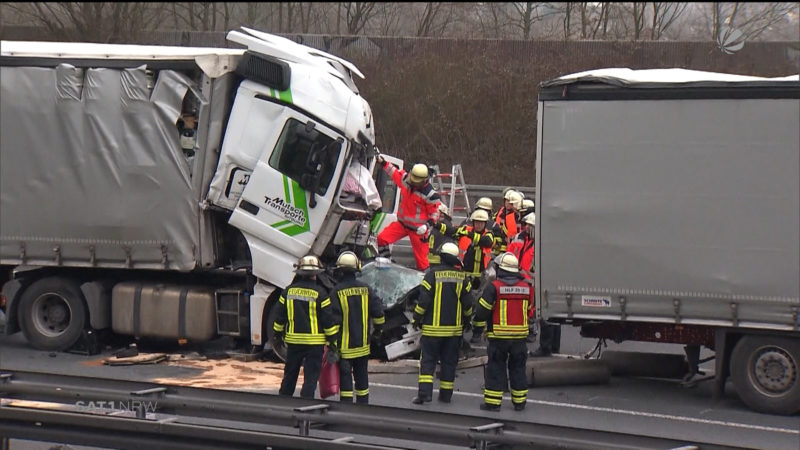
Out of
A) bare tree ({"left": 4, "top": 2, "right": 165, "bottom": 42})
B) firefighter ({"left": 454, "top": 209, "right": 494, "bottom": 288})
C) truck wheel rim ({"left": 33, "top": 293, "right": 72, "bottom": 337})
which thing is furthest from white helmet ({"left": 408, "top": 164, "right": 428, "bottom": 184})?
bare tree ({"left": 4, "top": 2, "right": 165, "bottom": 42})

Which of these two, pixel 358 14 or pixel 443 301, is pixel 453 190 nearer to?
pixel 443 301

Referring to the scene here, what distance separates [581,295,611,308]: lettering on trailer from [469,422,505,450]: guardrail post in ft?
15.7

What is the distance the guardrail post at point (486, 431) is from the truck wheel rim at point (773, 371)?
16.8 feet

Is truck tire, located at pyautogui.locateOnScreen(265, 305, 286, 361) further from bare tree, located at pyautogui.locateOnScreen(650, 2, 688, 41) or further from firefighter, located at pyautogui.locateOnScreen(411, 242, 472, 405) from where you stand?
bare tree, located at pyautogui.locateOnScreen(650, 2, 688, 41)

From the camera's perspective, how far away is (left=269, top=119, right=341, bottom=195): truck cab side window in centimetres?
1215

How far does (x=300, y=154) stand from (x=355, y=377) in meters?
3.34

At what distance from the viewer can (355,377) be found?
9789 mm

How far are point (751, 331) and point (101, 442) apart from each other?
21.3 ft

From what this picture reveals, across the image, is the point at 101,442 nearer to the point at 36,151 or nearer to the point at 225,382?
the point at 225,382

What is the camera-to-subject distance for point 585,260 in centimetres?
1086

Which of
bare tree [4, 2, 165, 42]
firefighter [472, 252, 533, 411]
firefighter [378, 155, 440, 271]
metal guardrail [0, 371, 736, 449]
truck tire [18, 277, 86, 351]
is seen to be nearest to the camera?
metal guardrail [0, 371, 736, 449]

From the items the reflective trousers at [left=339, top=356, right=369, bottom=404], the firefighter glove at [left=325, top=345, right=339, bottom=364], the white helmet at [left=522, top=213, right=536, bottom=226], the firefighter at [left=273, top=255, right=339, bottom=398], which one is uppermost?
the white helmet at [left=522, top=213, right=536, bottom=226]

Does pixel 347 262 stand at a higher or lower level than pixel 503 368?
higher

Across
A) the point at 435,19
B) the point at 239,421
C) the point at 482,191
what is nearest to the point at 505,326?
the point at 239,421
